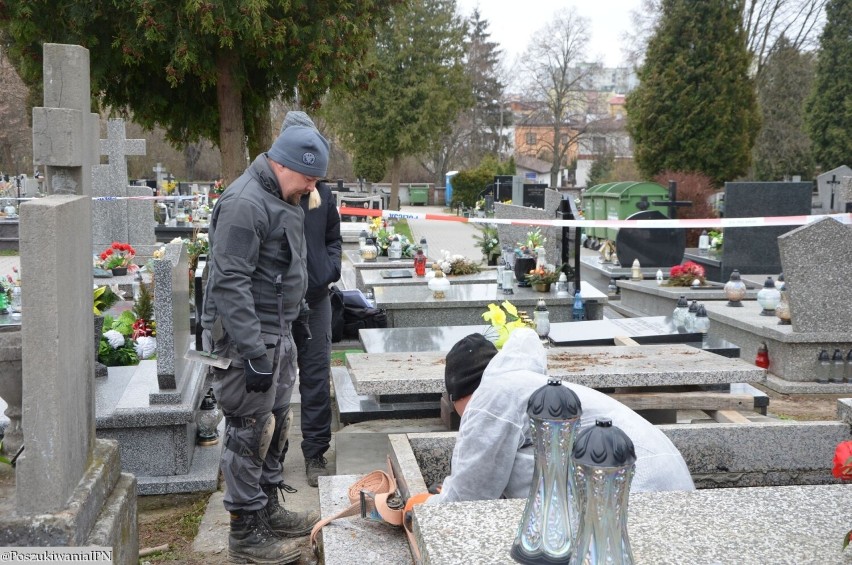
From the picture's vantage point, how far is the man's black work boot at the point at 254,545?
411cm

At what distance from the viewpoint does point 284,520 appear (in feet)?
14.4

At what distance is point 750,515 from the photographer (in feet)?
8.41

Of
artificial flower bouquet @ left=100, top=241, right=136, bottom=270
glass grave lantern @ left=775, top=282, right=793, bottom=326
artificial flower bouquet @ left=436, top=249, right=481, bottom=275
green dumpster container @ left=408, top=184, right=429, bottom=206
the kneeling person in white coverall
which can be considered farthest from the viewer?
green dumpster container @ left=408, top=184, right=429, bottom=206

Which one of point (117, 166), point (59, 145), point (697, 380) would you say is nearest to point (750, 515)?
point (59, 145)

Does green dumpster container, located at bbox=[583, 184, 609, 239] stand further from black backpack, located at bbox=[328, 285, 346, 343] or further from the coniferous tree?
the coniferous tree

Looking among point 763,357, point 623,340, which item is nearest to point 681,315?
point 623,340

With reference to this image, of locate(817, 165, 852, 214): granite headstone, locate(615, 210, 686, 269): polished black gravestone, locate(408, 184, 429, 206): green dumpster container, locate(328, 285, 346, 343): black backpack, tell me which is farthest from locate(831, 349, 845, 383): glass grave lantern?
locate(408, 184, 429, 206): green dumpster container

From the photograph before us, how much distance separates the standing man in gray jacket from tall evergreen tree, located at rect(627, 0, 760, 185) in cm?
2273

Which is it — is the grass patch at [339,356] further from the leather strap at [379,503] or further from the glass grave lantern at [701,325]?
the leather strap at [379,503]

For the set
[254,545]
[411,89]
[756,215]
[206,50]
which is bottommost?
[254,545]

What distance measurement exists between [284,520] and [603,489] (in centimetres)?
282

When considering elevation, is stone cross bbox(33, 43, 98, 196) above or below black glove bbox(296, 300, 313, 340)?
above

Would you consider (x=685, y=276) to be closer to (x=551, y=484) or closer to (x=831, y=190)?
(x=551, y=484)

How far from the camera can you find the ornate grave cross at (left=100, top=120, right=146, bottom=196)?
14766 mm
